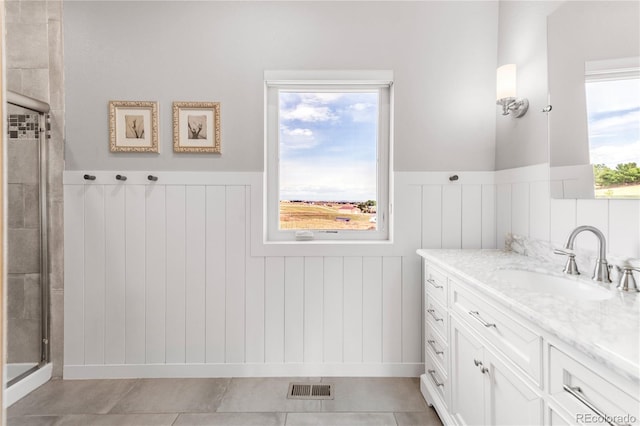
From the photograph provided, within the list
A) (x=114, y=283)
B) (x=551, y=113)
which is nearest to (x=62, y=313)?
(x=114, y=283)

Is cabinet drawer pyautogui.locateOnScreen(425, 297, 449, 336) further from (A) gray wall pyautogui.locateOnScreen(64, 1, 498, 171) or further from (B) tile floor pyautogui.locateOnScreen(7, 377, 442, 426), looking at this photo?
(A) gray wall pyautogui.locateOnScreen(64, 1, 498, 171)

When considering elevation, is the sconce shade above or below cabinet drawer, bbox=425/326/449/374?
above

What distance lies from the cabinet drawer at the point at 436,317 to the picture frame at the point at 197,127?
1.62 meters

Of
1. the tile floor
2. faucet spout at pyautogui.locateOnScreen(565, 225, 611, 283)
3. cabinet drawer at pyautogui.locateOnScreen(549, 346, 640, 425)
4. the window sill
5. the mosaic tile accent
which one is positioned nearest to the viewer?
cabinet drawer at pyautogui.locateOnScreen(549, 346, 640, 425)

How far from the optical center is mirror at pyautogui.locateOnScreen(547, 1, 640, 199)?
4.09 ft

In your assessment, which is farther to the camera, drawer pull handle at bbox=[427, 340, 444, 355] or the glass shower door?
the glass shower door

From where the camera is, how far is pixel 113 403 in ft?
6.21

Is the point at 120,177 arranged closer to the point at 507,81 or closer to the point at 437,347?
the point at 437,347

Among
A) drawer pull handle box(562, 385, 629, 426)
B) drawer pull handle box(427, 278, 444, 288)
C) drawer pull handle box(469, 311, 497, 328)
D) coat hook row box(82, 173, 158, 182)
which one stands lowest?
drawer pull handle box(562, 385, 629, 426)

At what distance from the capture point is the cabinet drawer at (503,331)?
100 cm

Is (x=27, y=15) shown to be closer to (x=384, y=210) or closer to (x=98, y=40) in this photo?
(x=98, y=40)

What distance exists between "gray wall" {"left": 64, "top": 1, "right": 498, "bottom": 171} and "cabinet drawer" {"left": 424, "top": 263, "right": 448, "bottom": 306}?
0.75 metres

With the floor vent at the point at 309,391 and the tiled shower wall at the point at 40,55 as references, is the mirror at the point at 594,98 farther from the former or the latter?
the tiled shower wall at the point at 40,55

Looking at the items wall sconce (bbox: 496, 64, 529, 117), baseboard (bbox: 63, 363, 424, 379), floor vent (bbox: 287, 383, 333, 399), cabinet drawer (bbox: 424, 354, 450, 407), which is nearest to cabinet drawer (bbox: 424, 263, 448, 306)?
cabinet drawer (bbox: 424, 354, 450, 407)
